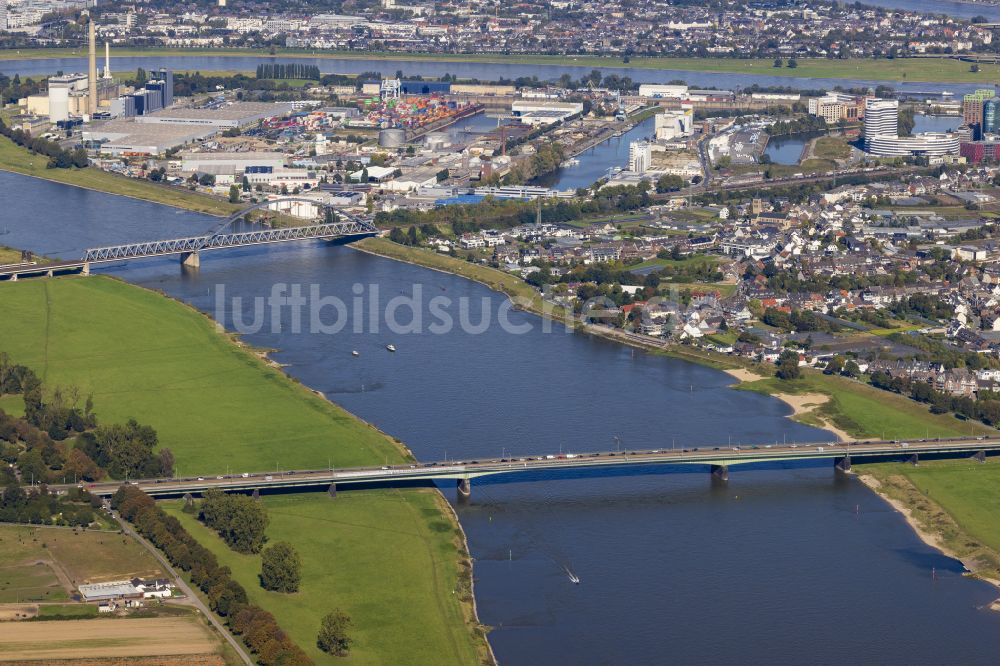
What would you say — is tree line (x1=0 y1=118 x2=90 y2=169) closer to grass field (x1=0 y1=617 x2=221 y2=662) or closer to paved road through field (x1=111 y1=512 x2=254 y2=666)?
paved road through field (x1=111 y1=512 x2=254 y2=666)

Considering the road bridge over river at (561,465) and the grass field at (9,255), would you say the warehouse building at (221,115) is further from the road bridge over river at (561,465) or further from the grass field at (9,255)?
the road bridge over river at (561,465)

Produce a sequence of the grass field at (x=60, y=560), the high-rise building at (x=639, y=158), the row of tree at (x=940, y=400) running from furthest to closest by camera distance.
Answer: the high-rise building at (x=639, y=158), the row of tree at (x=940, y=400), the grass field at (x=60, y=560)

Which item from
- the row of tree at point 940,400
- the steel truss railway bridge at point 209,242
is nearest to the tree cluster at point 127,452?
the steel truss railway bridge at point 209,242

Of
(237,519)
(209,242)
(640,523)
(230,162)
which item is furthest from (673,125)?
(237,519)

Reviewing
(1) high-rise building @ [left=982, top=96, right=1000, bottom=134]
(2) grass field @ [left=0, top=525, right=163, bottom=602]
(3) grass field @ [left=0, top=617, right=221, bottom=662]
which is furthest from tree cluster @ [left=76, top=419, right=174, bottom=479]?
(1) high-rise building @ [left=982, top=96, right=1000, bottom=134]

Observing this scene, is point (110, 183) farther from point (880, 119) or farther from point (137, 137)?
point (880, 119)

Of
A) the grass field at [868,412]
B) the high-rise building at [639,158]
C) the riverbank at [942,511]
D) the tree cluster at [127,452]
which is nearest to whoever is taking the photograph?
the riverbank at [942,511]
